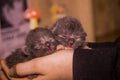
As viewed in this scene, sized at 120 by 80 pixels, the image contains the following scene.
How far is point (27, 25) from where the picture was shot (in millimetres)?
1254

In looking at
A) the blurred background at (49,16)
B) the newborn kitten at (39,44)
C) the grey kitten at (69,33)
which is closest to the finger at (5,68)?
the newborn kitten at (39,44)

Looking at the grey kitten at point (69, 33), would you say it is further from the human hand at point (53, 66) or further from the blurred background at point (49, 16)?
the blurred background at point (49, 16)

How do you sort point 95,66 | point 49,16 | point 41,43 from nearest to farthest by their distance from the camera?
point 95,66, point 41,43, point 49,16

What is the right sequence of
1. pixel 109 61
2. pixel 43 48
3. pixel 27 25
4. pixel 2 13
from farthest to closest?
pixel 27 25, pixel 2 13, pixel 43 48, pixel 109 61

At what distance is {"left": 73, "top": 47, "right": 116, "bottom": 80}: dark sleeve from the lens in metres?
0.56

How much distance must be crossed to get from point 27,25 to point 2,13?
157 millimetres

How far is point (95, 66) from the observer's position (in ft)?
1.86

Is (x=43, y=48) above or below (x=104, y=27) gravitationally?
above

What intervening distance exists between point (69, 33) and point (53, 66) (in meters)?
0.11

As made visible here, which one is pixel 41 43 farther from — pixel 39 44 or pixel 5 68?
pixel 5 68

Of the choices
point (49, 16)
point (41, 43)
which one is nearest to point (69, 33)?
point (41, 43)

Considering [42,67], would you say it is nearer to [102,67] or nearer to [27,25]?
[102,67]

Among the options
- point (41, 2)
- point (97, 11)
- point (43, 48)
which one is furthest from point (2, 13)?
point (97, 11)

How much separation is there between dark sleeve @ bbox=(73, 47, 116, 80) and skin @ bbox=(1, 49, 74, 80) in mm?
32
